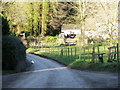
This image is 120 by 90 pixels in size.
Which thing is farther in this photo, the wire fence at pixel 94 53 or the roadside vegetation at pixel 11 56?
the wire fence at pixel 94 53

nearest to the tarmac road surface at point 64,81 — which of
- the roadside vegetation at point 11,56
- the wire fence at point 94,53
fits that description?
the roadside vegetation at point 11,56

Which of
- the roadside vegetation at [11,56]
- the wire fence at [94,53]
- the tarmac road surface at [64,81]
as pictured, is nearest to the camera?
the tarmac road surface at [64,81]

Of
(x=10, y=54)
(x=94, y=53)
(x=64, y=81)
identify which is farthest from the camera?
(x=94, y=53)

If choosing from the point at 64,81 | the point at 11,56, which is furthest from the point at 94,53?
the point at 64,81

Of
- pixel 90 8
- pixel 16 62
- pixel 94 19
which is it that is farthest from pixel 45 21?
pixel 16 62

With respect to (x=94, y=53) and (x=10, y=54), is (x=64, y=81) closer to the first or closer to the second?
(x=10, y=54)

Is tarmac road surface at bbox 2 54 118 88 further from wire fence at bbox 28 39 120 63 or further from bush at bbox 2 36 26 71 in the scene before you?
wire fence at bbox 28 39 120 63

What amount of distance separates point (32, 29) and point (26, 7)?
23.9 ft

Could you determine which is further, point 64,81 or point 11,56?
point 11,56

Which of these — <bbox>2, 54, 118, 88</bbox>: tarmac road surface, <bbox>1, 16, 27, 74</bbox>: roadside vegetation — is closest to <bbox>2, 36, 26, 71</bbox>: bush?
<bbox>1, 16, 27, 74</bbox>: roadside vegetation

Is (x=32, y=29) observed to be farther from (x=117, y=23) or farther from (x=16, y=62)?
(x=16, y=62)

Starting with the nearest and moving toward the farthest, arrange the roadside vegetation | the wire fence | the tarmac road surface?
the tarmac road surface < the roadside vegetation < the wire fence

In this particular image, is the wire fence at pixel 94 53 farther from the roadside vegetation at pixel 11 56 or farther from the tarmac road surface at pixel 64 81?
the roadside vegetation at pixel 11 56

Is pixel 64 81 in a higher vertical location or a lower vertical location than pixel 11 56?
lower
